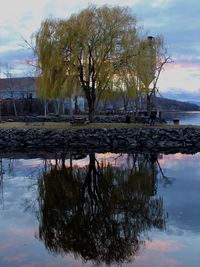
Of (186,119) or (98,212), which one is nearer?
(98,212)

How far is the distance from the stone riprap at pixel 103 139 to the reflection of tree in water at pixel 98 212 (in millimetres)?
10427

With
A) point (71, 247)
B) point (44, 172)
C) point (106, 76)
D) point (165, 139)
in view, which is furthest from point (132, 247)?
point (106, 76)

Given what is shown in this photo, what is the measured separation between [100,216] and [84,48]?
73.4ft

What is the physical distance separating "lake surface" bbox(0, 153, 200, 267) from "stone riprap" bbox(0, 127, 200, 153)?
8887 millimetres

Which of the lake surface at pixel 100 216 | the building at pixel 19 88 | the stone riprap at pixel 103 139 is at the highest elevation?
the building at pixel 19 88

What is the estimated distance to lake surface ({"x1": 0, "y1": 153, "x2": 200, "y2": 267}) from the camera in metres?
8.33

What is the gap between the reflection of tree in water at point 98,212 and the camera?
8805 mm

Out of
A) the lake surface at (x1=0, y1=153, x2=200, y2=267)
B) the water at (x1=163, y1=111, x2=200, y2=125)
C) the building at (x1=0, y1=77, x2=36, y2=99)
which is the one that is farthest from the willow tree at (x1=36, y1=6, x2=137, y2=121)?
the building at (x1=0, y1=77, x2=36, y2=99)

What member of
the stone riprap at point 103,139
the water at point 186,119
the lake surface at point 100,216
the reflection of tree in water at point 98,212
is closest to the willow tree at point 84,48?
the stone riprap at point 103,139

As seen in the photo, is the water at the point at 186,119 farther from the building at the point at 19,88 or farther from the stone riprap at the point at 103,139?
the stone riprap at the point at 103,139

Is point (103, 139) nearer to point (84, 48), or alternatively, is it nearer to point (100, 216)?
point (84, 48)

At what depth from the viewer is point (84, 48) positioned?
31828 mm

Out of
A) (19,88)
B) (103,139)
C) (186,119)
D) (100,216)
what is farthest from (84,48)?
(19,88)

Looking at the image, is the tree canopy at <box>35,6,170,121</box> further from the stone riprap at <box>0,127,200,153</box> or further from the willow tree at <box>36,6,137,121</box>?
the stone riprap at <box>0,127,200,153</box>
